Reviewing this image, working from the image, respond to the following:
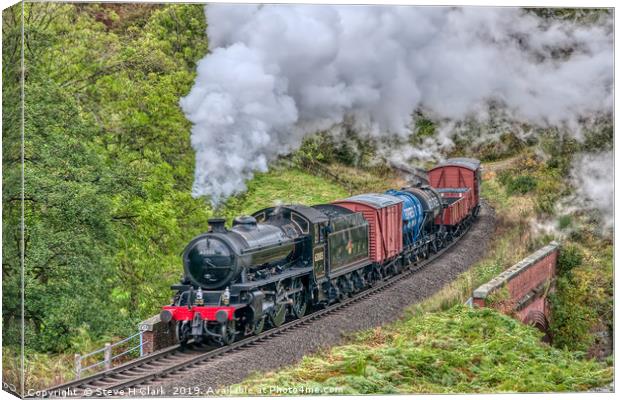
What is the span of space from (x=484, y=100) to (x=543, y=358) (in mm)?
5225

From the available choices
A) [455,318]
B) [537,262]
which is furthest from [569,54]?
[455,318]

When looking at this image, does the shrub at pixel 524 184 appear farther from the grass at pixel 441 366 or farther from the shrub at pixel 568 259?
the grass at pixel 441 366

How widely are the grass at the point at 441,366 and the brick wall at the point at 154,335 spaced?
8.59 feet

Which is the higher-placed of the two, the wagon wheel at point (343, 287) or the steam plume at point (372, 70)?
the steam plume at point (372, 70)

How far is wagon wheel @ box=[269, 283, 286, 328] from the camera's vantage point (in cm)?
1730

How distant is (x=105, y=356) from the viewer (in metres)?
15.2

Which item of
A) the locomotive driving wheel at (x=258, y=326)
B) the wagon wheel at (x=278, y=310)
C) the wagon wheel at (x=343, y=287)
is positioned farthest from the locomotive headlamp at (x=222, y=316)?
the wagon wheel at (x=343, y=287)

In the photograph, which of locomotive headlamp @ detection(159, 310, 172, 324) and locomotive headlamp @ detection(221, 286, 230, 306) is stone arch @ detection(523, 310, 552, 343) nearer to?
locomotive headlamp @ detection(221, 286, 230, 306)

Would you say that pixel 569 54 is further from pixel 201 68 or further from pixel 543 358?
pixel 201 68

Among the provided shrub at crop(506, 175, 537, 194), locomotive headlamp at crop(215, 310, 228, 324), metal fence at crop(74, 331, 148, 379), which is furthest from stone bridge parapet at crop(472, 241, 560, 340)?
metal fence at crop(74, 331, 148, 379)

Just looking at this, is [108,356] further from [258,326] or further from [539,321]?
[539,321]

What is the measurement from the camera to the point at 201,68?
17.1m

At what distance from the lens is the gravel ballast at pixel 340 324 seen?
14344 millimetres

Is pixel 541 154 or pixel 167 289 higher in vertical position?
pixel 541 154
